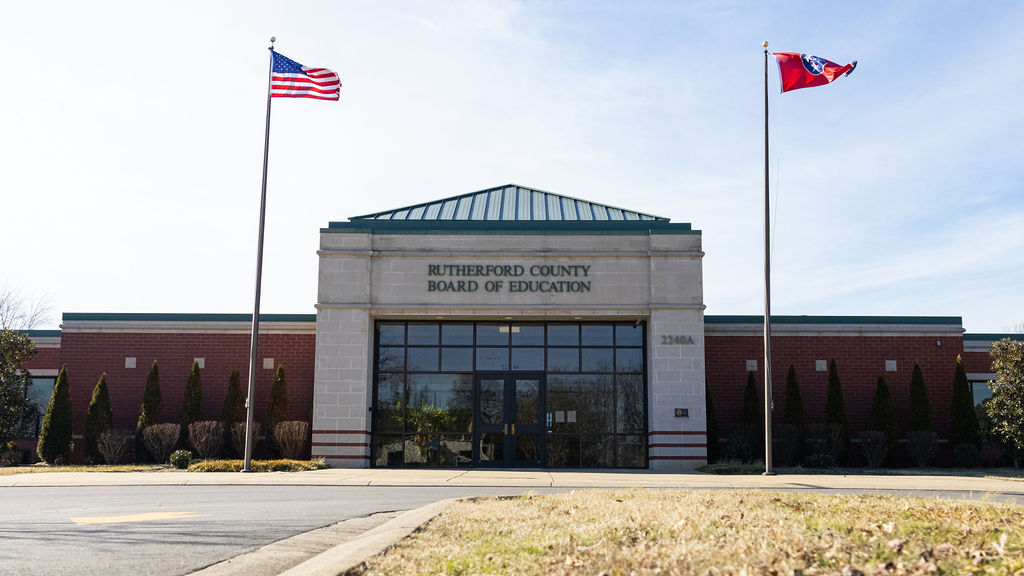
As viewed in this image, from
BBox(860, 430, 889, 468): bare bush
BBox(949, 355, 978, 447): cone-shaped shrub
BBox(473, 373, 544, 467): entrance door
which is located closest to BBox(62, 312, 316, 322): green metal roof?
BBox(473, 373, 544, 467): entrance door

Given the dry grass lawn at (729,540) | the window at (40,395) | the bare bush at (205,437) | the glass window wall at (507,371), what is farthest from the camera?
the window at (40,395)

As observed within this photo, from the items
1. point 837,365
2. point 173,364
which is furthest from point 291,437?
point 837,365

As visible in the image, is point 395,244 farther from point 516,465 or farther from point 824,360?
point 824,360

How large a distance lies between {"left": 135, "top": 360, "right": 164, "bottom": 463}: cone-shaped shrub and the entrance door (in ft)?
31.4

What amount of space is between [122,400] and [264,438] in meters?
4.82

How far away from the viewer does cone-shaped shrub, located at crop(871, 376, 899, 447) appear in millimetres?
27391

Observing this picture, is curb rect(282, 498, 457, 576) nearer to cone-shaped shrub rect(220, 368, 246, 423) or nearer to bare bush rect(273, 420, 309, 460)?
bare bush rect(273, 420, 309, 460)

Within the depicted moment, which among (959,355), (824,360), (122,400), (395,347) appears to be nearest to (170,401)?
(122,400)

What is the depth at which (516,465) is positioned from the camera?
26125 millimetres

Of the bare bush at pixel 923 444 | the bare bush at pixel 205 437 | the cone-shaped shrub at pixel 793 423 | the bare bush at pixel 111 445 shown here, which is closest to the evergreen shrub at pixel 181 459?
the bare bush at pixel 205 437

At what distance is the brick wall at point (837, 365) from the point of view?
28.4 meters

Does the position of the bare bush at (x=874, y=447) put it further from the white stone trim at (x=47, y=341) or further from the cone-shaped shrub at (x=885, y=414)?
the white stone trim at (x=47, y=341)

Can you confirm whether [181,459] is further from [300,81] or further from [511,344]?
[300,81]

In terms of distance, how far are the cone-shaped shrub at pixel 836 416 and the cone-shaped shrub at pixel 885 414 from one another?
833 millimetres
